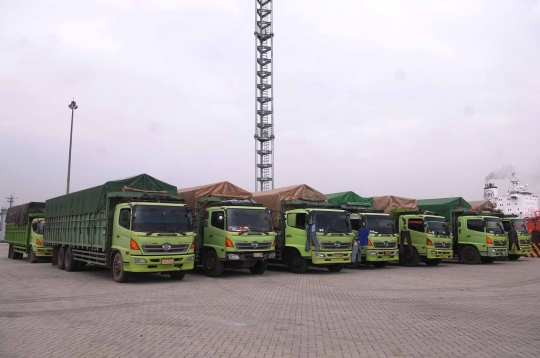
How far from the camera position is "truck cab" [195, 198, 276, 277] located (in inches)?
567

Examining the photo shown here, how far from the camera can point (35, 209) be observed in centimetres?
2250

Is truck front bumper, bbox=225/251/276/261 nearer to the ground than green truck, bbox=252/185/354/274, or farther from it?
nearer to the ground

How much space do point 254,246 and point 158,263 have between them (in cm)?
339

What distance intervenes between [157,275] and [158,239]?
3368 mm

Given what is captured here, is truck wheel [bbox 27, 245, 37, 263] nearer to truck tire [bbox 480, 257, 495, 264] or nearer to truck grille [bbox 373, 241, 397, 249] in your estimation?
truck grille [bbox 373, 241, 397, 249]

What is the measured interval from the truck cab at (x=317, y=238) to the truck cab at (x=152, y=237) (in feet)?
14.4

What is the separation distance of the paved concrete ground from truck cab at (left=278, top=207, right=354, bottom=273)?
87.5 inches

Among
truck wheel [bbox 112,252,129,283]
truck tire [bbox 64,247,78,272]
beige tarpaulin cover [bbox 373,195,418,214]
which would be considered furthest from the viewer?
beige tarpaulin cover [bbox 373,195,418,214]

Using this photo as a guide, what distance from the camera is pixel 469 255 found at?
21.6 m

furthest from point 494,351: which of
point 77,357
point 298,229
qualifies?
point 298,229

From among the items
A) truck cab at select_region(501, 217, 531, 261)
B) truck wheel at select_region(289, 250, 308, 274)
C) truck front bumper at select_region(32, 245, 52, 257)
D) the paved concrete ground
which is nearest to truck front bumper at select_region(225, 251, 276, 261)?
the paved concrete ground

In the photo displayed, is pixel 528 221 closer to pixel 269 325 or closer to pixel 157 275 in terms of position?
pixel 157 275

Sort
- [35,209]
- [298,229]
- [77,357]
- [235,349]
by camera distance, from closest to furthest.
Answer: [77,357] < [235,349] < [298,229] < [35,209]

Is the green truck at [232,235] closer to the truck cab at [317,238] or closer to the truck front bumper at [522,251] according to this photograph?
the truck cab at [317,238]
